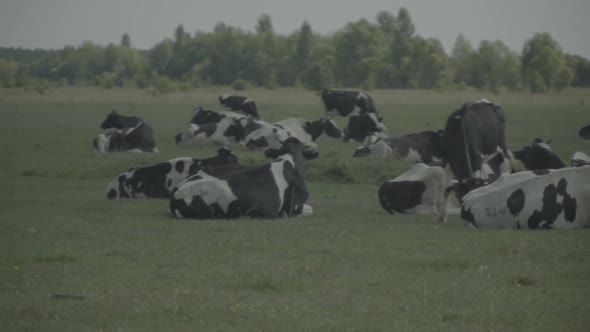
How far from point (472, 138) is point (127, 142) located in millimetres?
13260

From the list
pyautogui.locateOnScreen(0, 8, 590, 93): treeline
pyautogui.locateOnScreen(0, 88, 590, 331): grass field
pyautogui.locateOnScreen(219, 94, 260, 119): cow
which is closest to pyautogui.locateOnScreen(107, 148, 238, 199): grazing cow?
pyautogui.locateOnScreen(0, 88, 590, 331): grass field

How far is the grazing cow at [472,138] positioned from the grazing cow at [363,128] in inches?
455

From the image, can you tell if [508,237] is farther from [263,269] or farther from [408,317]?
[408,317]

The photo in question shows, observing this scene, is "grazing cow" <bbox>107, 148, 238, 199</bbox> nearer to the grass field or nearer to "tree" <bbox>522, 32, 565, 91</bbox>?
the grass field

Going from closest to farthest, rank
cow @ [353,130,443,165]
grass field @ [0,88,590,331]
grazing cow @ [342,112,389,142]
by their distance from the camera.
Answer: grass field @ [0,88,590,331] < cow @ [353,130,443,165] < grazing cow @ [342,112,389,142]

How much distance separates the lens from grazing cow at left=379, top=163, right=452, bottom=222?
18.1 meters

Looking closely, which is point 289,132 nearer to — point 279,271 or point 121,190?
point 121,190

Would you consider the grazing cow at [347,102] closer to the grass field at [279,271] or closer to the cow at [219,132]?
the cow at [219,132]

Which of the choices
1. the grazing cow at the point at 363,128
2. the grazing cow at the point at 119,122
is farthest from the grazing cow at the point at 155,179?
the grazing cow at the point at 119,122

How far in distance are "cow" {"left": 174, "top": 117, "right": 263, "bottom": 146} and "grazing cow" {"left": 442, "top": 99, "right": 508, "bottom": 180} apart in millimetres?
11941

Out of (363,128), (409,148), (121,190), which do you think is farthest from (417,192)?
(363,128)

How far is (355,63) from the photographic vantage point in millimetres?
110625

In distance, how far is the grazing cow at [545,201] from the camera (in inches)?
604

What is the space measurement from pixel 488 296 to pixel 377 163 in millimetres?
14561
